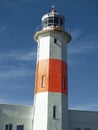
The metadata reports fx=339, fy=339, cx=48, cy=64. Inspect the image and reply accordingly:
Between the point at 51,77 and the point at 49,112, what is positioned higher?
the point at 51,77

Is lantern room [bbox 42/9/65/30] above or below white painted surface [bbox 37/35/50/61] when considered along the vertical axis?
above

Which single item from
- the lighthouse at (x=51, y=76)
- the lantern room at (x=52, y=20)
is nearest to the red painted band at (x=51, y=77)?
the lighthouse at (x=51, y=76)

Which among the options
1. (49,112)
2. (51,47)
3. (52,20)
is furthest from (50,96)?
(52,20)

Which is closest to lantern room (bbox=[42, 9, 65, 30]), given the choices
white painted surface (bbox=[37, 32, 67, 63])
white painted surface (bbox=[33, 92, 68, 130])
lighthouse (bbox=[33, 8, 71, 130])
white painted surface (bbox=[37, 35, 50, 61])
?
lighthouse (bbox=[33, 8, 71, 130])

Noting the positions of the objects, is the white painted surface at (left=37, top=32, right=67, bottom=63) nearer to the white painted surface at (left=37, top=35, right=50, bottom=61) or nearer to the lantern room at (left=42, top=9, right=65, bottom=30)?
the white painted surface at (left=37, top=35, right=50, bottom=61)

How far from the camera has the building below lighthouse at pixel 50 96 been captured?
2800cm

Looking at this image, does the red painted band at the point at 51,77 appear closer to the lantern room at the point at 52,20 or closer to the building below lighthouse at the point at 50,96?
the building below lighthouse at the point at 50,96

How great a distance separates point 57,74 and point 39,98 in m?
2.54

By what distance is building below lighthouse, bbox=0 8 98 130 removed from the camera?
28.0m

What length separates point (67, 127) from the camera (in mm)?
28859

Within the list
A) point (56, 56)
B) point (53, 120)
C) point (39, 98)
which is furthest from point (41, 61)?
point (53, 120)

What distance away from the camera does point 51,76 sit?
28.6m

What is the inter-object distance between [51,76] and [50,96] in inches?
68.1

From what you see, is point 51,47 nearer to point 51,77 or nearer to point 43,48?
point 43,48
